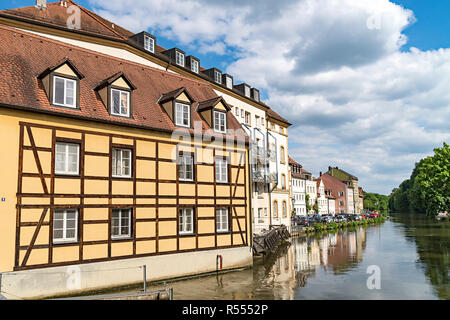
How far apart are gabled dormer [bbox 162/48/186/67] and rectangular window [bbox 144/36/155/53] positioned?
7.47ft

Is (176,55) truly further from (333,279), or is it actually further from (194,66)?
(333,279)

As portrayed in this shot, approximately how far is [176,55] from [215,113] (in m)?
12.7

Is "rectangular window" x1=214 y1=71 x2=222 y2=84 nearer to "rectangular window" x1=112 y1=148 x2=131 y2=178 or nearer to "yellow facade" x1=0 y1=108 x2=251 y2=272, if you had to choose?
"yellow facade" x1=0 y1=108 x2=251 y2=272

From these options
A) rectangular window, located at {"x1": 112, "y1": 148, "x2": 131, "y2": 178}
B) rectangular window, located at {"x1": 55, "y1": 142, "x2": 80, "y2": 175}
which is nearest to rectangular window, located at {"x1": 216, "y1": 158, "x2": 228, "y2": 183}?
rectangular window, located at {"x1": 112, "y1": 148, "x2": 131, "y2": 178}

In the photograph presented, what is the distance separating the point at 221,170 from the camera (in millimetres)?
19938

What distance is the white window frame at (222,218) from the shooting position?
19.6 metres

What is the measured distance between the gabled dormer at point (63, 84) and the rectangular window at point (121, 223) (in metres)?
4.70

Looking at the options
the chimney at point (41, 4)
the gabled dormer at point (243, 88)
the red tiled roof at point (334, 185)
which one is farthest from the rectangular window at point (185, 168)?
the red tiled roof at point (334, 185)

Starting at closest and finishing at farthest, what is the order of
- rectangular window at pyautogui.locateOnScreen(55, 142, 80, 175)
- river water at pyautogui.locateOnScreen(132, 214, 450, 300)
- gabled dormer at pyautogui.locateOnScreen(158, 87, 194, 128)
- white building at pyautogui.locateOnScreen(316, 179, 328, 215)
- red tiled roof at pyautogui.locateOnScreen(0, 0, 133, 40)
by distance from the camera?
rectangular window at pyautogui.locateOnScreen(55, 142, 80, 175) < river water at pyautogui.locateOnScreen(132, 214, 450, 300) < gabled dormer at pyautogui.locateOnScreen(158, 87, 194, 128) < red tiled roof at pyautogui.locateOnScreen(0, 0, 133, 40) < white building at pyautogui.locateOnScreen(316, 179, 328, 215)

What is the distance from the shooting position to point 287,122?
44625mm

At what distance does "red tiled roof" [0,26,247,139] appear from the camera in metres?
13.8

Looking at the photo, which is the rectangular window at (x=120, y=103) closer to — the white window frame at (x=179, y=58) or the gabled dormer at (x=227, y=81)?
the white window frame at (x=179, y=58)

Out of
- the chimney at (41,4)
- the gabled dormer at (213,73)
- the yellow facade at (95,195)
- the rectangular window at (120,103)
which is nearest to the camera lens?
the yellow facade at (95,195)

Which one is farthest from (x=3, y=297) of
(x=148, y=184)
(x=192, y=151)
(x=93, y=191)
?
(x=192, y=151)
